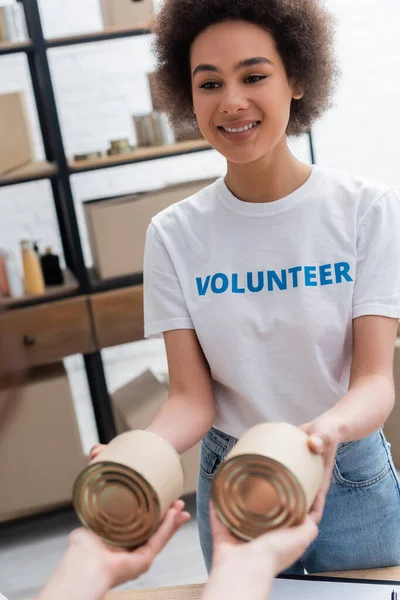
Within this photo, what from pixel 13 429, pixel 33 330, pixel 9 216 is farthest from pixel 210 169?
pixel 13 429

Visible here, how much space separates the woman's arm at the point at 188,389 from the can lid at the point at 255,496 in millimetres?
288

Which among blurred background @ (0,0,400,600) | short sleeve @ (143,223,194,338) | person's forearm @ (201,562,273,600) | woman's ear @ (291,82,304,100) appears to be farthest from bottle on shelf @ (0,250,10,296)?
person's forearm @ (201,562,273,600)

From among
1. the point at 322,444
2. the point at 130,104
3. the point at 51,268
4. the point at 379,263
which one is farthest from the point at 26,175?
the point at 322,444

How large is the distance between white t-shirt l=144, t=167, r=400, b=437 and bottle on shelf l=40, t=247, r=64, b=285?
145 cm

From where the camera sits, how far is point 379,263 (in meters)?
1.17

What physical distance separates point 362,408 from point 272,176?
0.41 m

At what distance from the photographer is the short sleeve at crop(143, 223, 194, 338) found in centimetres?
126

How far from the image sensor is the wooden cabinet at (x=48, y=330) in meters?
2.62

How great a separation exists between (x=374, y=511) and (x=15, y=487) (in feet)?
5.96

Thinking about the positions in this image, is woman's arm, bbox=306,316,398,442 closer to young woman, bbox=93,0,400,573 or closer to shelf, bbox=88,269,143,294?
young woman, bbox=93,0,400,573

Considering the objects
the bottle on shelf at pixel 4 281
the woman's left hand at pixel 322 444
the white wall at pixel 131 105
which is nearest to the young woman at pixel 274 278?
the woman's left hand at pixel 322 444

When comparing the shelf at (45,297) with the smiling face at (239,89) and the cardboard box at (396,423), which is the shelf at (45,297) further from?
the smiling face at (239,89)

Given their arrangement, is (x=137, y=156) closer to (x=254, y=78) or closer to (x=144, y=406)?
(x=144, y=406)

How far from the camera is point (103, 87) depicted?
325 cm
